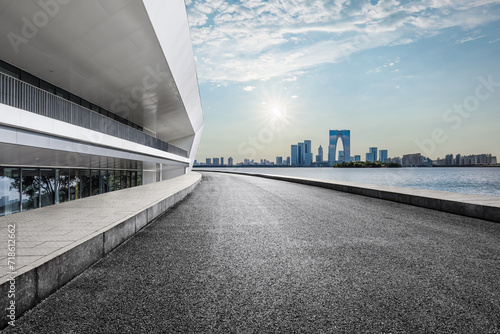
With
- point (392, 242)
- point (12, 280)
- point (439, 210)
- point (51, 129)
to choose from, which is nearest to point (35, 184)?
point (51, 129)

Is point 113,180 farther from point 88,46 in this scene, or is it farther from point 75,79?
point 88,46

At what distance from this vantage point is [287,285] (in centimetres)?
366

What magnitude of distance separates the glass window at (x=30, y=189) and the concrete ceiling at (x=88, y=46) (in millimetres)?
5053

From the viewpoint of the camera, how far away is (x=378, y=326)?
2.70m

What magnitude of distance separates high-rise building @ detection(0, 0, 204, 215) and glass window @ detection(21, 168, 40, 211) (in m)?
0.05

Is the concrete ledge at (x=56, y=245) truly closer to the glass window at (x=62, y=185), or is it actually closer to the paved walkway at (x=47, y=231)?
the paved walkway at (x=47, y=231)

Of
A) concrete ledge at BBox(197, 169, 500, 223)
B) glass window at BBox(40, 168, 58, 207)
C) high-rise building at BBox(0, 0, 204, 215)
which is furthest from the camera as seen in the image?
glass window at BBox(40, 168, 58, 207)

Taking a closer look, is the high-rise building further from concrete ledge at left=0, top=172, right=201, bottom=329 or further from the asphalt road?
the asphalt road

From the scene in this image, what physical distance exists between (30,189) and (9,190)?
1554 mm

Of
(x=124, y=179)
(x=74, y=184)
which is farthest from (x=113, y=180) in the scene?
(x=74, y=184)

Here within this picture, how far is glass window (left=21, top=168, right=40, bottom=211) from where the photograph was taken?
15.2 meters

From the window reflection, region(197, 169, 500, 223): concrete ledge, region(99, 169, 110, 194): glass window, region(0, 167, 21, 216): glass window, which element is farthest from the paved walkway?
region(99, 169, 110, 194): glass window

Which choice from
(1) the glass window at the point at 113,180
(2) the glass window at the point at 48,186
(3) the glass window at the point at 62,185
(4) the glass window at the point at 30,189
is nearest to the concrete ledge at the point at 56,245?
(4) the glass window at the point at 30,189

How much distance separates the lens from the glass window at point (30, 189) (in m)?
15.2
